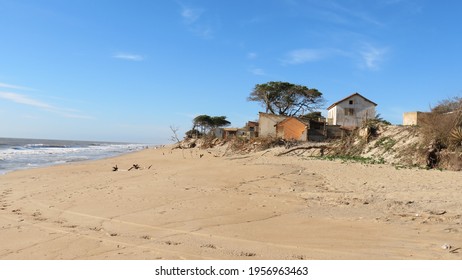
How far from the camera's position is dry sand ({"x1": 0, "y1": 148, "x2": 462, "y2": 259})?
5.05m

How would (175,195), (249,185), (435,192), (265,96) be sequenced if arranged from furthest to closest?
(265,96), (249,185), (175,195), (435,192)

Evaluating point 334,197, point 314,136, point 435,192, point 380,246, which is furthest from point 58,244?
point 314,136

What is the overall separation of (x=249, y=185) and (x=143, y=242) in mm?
5872

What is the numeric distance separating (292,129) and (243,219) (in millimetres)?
32389

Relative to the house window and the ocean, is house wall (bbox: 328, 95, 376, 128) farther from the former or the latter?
the ocean

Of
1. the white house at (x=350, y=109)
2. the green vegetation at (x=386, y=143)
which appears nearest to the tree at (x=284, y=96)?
the white house at (x=350, y=109)

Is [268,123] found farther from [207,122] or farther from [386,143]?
[207,122]

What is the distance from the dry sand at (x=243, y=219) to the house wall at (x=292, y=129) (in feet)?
83.3

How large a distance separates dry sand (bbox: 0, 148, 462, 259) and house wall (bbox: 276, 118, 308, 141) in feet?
83.3

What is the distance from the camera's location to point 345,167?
14.4 m

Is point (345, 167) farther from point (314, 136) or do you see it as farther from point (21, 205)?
point (314, 136)

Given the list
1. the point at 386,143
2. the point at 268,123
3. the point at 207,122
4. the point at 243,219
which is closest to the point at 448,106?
the point at 386,143
